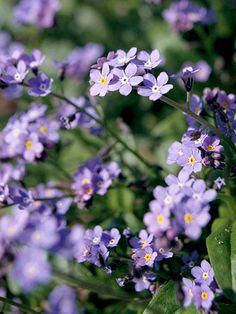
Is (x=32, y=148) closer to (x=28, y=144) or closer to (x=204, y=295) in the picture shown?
(x=28, y=144)

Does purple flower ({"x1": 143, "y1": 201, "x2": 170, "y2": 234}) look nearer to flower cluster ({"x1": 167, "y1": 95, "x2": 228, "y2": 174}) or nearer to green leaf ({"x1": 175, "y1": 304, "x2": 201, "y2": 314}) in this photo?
flower cluster ({"x1": 167, "y1": 95, "x2": 228, "y2": 174})

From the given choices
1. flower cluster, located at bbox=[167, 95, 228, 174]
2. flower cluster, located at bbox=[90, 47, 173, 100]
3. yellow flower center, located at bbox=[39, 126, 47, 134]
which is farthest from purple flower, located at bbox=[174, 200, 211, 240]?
yellow flower center, located at bbox=[39, 126, 47, 134]

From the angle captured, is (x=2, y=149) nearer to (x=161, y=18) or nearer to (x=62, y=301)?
(x=62, y=301)

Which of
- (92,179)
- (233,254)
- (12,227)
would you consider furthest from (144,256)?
(12,227)

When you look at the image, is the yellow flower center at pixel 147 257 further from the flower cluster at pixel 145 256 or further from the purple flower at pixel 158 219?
the purple flower at pixel 158 219

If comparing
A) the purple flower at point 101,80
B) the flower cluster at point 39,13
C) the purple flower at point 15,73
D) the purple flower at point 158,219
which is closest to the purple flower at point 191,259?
the purple flower at point 158,219

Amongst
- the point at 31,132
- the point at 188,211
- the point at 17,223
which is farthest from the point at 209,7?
the point at 17,223

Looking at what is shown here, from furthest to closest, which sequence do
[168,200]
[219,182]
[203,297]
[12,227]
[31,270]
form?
[219,182]
[203,297]
[168,200]
[12,227]
[31,270]
